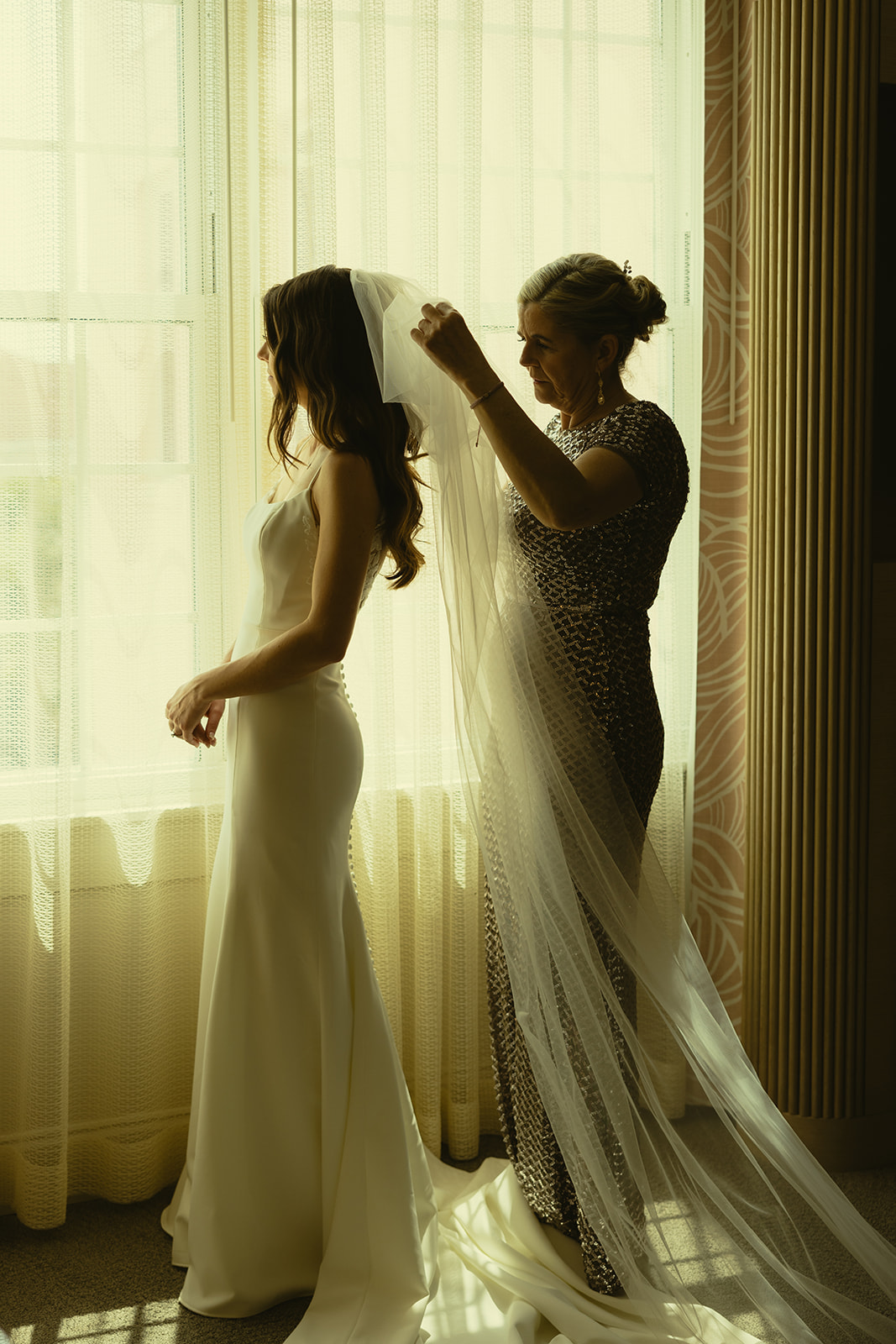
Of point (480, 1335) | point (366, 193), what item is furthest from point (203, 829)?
point (366, 193)

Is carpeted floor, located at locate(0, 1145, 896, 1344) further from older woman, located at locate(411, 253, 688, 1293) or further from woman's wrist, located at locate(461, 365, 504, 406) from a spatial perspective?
woman's wrist, located at locate(461, 365, 504, 406)

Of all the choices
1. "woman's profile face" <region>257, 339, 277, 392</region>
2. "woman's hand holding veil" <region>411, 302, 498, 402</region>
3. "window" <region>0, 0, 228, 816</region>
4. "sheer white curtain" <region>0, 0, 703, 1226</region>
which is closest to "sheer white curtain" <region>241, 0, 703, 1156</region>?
"sheer white curtain" <region>0, 0, 703, 1226</region>

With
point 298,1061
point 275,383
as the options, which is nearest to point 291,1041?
point 298,1061

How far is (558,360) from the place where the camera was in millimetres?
1898

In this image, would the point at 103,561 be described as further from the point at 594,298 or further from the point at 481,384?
the point at 594,298

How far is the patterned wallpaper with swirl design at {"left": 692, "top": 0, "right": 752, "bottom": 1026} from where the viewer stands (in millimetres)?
2605

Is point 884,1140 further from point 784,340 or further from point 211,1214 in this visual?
point 784,340

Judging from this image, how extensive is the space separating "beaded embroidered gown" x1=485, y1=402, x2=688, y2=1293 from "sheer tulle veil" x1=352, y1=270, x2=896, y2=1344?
6 cm

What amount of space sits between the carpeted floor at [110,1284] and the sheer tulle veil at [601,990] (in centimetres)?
61

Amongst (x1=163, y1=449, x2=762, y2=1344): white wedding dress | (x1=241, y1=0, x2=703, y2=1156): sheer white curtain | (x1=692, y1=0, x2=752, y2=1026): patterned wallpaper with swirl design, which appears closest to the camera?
(x1=163, y1=449, x2=762, y2=1344): white wedding dress

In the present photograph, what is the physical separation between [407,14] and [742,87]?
786mm

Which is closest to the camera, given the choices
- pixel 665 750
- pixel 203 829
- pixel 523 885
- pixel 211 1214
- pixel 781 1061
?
pixel 523 885

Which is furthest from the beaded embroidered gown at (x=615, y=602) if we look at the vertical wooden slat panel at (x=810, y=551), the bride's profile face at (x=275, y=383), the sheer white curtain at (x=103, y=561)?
the sheer white curtain at (x=103, y=561)

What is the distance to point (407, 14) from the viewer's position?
232 cm
